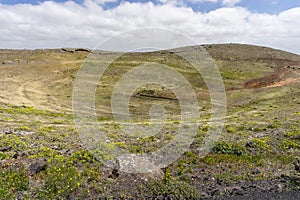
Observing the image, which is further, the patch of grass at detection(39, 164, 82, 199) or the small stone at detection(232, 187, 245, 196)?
the small stone at detection(232, 187, 245, 196)

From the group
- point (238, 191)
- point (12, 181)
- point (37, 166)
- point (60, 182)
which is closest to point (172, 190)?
point (238, 191)

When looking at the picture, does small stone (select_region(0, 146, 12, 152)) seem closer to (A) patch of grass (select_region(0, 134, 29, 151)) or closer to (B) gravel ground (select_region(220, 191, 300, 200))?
(A) patch of grass (select_region(0, 134, 29, 151))

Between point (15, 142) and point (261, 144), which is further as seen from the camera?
A: point (261, 144)

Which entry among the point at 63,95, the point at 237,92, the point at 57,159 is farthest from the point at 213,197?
the point at 237,92

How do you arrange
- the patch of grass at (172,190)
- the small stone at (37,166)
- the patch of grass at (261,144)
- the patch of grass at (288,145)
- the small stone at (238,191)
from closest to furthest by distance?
the patch of grass at (172,190) < the small stone at (238,191) < the small stone at (37,166) < the patch of grass at (261,144) < the patch of grass at (288,145)

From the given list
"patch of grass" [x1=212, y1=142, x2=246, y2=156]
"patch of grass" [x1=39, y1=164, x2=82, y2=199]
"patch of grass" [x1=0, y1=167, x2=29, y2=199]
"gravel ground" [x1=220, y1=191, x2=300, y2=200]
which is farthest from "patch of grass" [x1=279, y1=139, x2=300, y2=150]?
"patch of grass" [x1=0, y1=167, x2=29, y2=199]

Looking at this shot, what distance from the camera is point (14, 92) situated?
123 ft

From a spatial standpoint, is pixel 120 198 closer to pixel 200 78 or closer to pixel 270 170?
pixel 270 170

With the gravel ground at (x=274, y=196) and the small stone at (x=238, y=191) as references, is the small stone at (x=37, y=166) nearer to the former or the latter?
the gravel ground at (x=274, y=196)

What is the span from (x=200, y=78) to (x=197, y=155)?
4141 cm

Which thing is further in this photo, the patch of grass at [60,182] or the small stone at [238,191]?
the small stone at [238,191]

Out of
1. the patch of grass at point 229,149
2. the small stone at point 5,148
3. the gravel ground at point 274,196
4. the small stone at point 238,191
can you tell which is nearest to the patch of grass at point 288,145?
the patch of grass at point 229,149

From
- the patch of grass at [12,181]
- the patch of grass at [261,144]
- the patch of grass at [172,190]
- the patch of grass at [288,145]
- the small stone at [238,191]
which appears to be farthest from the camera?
the patch of grass at [288,145]

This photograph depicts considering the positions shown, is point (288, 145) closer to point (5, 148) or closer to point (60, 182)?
point (60, 182)
